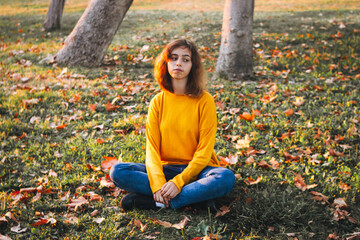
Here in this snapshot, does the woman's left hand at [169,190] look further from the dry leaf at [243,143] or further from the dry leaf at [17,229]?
the dry leaf at [243,143]

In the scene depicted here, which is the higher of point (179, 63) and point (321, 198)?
point (179, 63)

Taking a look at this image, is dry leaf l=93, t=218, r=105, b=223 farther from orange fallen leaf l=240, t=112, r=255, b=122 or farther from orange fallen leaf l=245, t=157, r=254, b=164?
orange fallen leaf l=240, t=112, r=255, b=122

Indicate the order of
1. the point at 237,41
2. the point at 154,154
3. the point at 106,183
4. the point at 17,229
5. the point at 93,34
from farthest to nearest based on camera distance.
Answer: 1. the point at 93,34
2. the point at 237,41
3. the point at 106,183
4. the point at 154,154
5. the point at 17,229

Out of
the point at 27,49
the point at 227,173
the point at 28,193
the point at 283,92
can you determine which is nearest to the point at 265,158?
the point at 227,173

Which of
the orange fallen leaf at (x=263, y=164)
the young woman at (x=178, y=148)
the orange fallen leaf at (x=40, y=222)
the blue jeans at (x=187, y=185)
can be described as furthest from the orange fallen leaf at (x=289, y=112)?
the orange fallen leaf at (x=40, y=222)

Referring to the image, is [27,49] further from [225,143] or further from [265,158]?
[265,158]

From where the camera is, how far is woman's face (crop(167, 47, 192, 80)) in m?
2.54

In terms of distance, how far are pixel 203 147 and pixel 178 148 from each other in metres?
0.24

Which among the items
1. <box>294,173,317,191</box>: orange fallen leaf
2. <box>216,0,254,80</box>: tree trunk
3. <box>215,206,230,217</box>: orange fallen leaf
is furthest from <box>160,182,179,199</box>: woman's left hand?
<box>216,0,254,80</box>: tree trunk

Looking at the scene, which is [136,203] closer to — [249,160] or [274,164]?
[249,160]

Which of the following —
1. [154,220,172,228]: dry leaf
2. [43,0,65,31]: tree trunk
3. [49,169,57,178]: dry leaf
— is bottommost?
[154,220,172,228]: dry leaf

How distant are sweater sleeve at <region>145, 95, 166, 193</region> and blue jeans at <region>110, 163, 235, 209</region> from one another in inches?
4.1

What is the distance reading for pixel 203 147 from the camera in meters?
2.59

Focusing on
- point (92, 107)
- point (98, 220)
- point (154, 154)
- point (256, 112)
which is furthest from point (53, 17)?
point (98, 220)
